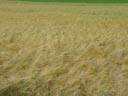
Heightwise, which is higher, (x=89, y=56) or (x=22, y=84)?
(x=89, y=56)

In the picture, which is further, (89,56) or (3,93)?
(89,56)

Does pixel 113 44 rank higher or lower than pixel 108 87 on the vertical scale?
higher

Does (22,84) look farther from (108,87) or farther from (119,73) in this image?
(119,73)

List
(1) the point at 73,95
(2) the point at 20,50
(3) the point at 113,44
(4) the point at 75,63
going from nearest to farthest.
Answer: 1. (1) the point at 73,95
2. (4) the point at 75,63
3. (2) the point at 20,50
4. (3) the point at 113,44

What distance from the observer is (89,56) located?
270 centimetres

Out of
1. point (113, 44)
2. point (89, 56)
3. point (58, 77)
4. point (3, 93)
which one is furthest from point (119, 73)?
point (3, 93)

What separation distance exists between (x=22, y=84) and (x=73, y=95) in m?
0.54

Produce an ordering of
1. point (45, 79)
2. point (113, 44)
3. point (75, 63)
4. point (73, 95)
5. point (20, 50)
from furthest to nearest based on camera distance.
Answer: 1. point (113, 44)
2. point (20, 50)
3. point (75, 63)
4. point (45, 79)
5. point (73, 95)

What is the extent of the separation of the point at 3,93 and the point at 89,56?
1123mm

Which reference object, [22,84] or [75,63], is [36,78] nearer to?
[22,84]

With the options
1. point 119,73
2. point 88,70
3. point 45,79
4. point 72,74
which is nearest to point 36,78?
point 45,79

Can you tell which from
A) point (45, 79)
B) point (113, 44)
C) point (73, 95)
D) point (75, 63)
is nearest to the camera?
point (73, 95)

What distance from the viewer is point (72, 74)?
2.37 m

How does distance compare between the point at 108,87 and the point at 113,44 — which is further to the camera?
the point at 113,44
